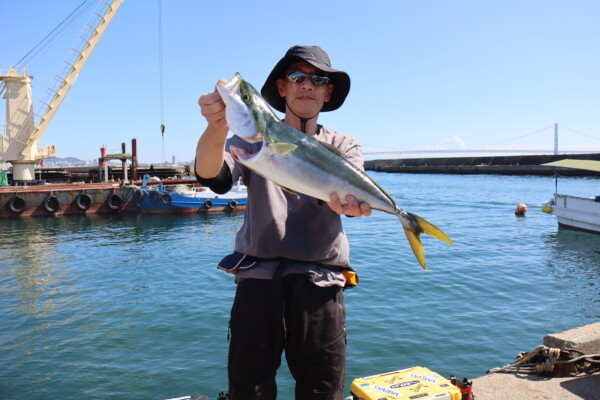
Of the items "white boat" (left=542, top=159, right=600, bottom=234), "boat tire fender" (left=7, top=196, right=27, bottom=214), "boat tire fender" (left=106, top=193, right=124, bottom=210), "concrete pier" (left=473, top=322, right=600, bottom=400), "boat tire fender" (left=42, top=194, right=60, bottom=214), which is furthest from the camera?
"boat tire fender" (left=106, top=193, right=124, bottom=210)

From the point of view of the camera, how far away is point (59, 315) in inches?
493

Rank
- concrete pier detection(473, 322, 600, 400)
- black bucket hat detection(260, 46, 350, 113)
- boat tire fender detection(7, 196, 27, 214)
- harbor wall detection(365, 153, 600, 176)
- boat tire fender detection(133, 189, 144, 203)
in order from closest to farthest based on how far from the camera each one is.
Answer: black bucket hat detection(260, 46, 350, 113) < concrete pier detection(473, 322, 600, 400) < boat tire fender detection(7, 196, 27, 214) < boat tire fender detection(133, 189, 144, 203) < harbor wall detection(365, 153, 600, 176)

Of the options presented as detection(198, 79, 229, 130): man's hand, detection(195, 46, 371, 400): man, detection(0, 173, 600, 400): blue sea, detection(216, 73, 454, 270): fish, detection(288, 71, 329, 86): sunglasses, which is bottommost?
detection(0, 173, 600, 400): blue sea

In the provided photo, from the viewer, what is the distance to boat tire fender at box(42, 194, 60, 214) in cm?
3412

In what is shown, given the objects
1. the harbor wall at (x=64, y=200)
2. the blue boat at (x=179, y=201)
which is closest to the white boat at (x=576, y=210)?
the blue boat at (x=179, y=201)

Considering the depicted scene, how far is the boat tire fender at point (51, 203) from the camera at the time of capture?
34.1 metres

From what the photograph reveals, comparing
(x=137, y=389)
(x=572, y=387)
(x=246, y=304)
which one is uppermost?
(x=246, y=304)

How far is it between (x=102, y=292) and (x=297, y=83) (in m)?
13.9

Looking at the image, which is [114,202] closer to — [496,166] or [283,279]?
[283,279]

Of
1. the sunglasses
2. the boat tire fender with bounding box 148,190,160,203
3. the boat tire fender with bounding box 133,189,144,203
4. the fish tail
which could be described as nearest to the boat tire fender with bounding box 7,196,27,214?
the boat tire fender with bounding box 133,189,144,203

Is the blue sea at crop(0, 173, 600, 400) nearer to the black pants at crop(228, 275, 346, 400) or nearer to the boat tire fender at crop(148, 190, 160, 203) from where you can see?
the black pants at crop(228, 275, 346, 400)

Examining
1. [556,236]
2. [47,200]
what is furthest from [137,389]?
[47,200]

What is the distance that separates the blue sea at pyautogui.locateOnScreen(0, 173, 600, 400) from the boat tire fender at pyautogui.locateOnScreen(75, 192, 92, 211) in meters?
9.78

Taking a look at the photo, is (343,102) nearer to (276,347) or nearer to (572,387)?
(276,347)
